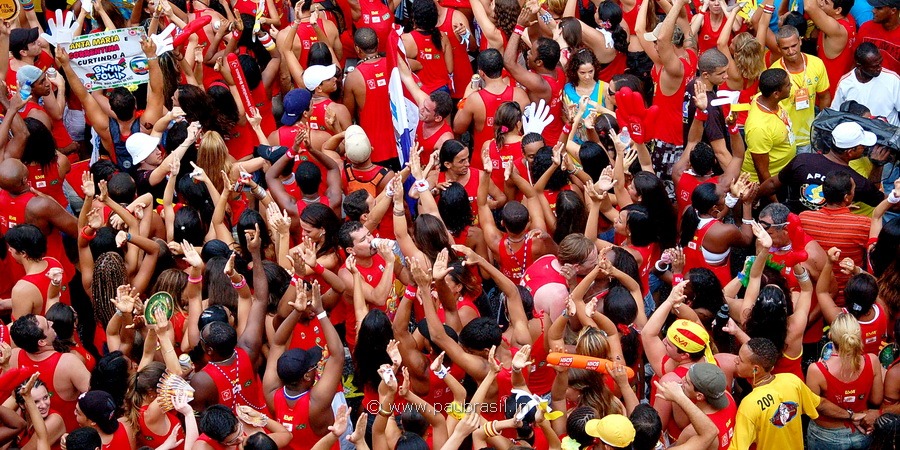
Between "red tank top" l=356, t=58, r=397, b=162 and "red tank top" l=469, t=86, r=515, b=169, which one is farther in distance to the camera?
"red tank top" l=356, t=58, r=397, b=162

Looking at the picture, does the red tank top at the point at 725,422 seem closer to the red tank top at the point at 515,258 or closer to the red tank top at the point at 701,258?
the red tank top at the point at 701,258

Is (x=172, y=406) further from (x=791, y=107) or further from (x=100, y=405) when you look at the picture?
(x=791, y=107)

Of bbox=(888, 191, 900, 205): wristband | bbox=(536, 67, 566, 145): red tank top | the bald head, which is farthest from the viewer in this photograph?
bbox=(536, 67, 566, 145): red tank top

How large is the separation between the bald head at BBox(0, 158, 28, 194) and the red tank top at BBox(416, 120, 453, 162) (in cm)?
312

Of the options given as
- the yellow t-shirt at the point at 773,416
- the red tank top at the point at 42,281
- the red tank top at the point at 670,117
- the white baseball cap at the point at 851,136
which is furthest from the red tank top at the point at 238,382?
the white baseball cap at the point at 851,136

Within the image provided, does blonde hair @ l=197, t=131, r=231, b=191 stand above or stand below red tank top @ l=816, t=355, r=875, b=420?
below

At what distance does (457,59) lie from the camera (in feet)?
34.4

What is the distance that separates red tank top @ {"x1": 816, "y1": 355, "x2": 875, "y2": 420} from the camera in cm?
651

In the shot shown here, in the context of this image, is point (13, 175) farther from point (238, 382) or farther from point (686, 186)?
point (686, 186)

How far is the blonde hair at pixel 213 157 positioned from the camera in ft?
28.0

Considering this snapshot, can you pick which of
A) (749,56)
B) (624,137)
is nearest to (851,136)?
(624,137)

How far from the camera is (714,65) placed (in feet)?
29.6

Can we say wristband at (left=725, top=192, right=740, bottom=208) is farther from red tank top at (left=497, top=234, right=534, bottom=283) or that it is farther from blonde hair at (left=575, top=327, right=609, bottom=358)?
blonde hair at (left=575, top=327, right=609, bottom=358)

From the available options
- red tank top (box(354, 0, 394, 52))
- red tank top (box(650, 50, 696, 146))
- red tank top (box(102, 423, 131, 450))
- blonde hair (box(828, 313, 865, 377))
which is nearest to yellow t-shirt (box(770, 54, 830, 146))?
red tank top (box(650, 50, 696, 146))
